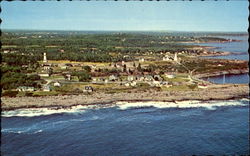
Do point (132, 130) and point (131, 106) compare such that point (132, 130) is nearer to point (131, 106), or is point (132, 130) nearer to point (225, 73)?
point (131, 106)

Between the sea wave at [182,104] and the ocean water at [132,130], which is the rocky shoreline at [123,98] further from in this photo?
the ocean water at [132,130]

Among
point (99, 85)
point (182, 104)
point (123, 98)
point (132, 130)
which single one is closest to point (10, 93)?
point (99, 85)

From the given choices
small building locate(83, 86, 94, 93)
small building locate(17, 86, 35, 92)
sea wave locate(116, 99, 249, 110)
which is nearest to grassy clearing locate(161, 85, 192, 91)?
sea wave locate(116, 99, 249, 110)

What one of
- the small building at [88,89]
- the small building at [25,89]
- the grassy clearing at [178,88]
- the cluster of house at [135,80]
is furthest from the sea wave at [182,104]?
the small building at [25,89]

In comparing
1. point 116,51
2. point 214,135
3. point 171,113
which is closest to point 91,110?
point 171,113

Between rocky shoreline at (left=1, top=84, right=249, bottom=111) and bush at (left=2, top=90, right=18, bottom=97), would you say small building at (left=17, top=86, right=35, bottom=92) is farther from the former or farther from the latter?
rocky shoreline at (left=1, top=84, right=249, bottom=111)

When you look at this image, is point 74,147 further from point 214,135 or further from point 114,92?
point 114,92
